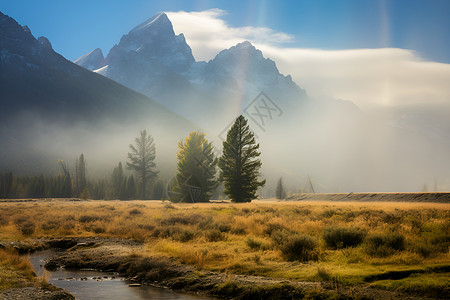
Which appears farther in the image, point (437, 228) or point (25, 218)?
point (25, 218)

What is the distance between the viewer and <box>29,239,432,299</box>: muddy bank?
12250 mm

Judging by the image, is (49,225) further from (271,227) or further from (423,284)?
(423,284)

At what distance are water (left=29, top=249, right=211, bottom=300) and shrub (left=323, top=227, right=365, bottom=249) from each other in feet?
25.8

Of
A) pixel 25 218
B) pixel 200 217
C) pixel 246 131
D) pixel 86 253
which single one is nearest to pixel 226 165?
pixel 246 131

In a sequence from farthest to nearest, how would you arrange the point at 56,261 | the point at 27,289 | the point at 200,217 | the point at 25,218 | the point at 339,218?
the point at 25,218, the point at 200,217, the point at 339,218, the point at 56,261, the point at 27,289

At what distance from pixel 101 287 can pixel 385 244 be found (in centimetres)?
1303

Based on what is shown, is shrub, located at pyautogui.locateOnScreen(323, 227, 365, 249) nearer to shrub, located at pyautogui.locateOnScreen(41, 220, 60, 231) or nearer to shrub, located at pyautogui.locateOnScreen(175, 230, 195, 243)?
shrub, located at pyautogui.locateOnScreen(175, 230, 195, 243)

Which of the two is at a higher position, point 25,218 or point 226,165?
point 226,165

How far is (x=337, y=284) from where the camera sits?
12.7 m

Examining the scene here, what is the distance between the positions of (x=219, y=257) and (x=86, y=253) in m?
9.77

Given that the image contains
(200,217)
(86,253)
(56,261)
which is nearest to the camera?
(56,261)

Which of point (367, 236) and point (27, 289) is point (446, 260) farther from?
point (27, 289)

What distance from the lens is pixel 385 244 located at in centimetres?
1609

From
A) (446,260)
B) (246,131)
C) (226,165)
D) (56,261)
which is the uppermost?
(246,131)
